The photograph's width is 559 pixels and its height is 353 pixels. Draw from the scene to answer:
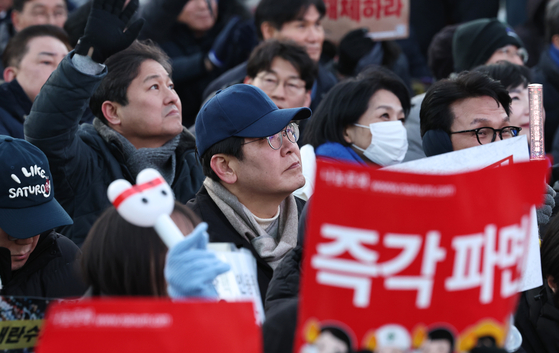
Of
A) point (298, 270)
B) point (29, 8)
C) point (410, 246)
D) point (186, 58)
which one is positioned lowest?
point (298, 270)

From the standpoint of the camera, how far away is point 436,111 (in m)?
3.67

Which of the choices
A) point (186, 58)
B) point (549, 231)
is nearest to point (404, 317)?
point (549, 231)

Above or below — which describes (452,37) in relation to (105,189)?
above

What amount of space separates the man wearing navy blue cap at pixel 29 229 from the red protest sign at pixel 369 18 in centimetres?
419

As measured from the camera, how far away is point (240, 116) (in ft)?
10.3

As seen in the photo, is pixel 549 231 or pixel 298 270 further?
pixel 549 231

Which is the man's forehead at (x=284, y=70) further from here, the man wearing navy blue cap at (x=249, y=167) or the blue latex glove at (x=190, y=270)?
the blue latex glove at (x=190, y=270)

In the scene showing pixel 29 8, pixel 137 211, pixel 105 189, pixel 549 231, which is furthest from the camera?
pixel 29 8

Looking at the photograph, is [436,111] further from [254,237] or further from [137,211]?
[137,211]

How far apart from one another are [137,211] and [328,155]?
8.08 ft

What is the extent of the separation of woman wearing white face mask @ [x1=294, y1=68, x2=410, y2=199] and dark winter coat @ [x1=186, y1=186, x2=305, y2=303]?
1127 millimetres

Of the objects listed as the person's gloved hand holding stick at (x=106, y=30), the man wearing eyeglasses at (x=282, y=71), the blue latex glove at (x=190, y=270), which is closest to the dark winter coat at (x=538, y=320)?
the blue latex glove at (x=190, y=270)

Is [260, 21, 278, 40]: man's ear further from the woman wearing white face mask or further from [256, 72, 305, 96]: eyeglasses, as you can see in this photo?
the woman wearing white face mask

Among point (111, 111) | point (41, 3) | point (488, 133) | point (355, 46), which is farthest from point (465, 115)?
point (41, 3)
